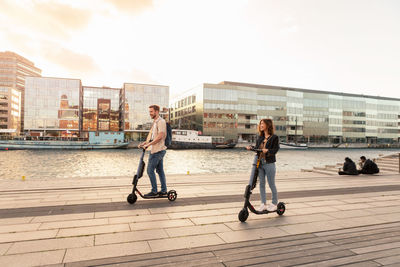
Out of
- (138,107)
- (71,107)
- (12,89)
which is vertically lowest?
(71,107)

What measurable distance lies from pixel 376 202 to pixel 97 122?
105418 mm

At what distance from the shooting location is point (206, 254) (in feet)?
10.9

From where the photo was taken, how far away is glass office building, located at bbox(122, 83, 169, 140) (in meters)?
91.0

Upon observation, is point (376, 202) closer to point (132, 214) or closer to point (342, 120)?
point (132, 214)

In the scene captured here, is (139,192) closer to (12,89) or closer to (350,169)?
(350,169)

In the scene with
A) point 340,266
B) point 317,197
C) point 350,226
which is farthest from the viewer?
point 317,197

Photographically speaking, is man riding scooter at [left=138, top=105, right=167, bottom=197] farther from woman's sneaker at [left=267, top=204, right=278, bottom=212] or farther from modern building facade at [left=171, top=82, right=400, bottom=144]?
modern building facade at [left=171, top=82, right=400, bottom=144]

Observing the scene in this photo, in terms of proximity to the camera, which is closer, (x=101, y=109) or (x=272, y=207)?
(x=272, y=207)

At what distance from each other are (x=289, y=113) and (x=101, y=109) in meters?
73.2

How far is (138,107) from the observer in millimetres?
92062

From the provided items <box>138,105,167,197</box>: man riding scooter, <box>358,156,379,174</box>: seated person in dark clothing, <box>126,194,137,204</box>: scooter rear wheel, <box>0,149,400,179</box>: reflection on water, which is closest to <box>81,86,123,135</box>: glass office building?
<box>0,149,400,179</box>: reflection on water

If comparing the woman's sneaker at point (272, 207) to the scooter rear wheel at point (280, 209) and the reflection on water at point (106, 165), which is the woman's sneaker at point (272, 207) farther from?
the reflection on water at point (106, 165)

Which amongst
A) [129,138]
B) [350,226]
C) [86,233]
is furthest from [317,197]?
[129,138]

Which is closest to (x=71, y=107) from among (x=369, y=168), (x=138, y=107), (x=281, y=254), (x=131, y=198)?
(x=138, y=107)
